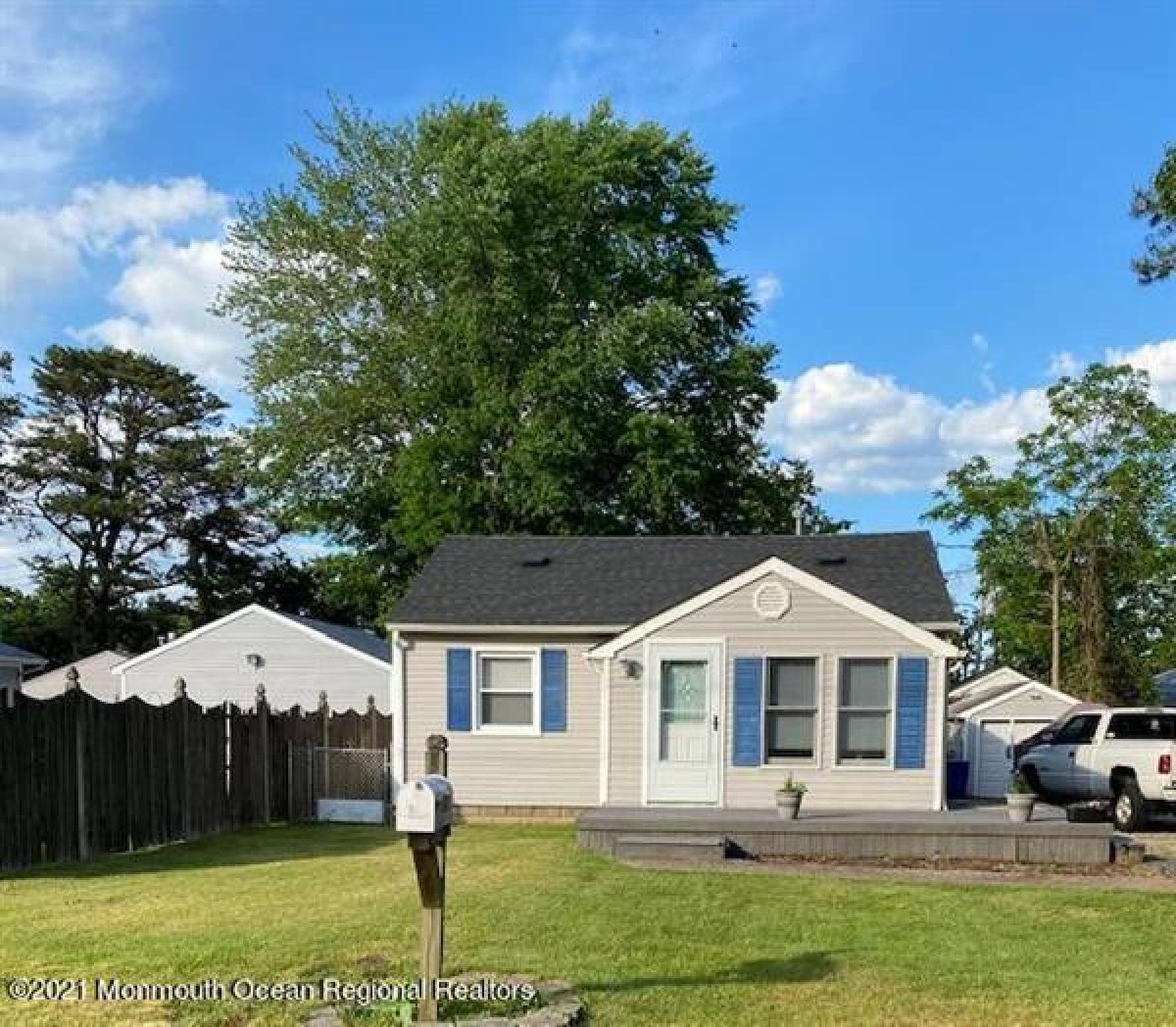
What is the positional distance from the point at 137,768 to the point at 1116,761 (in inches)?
492

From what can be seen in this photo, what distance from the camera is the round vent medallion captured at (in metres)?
13.3

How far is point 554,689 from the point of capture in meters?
14.4

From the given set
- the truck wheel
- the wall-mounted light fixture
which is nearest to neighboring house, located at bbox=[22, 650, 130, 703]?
the wall-mounted light fixture

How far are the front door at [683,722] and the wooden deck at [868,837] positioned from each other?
218 cm

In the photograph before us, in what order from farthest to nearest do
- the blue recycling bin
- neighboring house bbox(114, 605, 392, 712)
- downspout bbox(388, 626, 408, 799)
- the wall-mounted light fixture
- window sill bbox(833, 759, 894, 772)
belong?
neighboring house bbox(114, 605, 392, 712), the blue recycling bin, downspout bbox(388, 626, 408, 799), the wall-mounted light fixture, window sill bbox(833, 759, 894, 772)

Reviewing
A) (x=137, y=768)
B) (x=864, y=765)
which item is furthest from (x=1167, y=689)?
(x=137, y=768)

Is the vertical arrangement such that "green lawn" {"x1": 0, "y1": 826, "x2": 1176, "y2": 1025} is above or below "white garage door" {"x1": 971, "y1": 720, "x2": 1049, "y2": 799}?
below

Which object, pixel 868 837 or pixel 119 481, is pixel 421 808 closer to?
pixel 868 837

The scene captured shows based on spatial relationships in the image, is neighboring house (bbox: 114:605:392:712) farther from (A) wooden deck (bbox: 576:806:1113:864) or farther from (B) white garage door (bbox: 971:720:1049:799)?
(A) wooden deck (bbox: 576:806:1113:864)

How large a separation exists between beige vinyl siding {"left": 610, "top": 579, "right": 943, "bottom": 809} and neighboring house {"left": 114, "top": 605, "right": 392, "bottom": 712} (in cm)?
1285

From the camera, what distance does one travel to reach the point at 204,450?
4253cm

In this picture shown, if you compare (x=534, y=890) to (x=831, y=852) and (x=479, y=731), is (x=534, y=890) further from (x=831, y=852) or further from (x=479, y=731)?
(x=479, y=731)

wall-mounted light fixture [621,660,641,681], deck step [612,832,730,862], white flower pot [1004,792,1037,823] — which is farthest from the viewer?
wall-mounted light fixture [621,660,641,681]

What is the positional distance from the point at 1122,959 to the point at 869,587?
809cm
